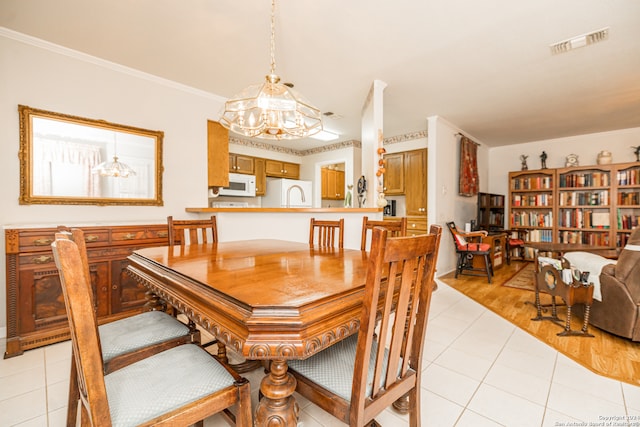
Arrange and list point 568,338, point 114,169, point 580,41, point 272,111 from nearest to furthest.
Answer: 1. point 272,111
2. point 568,338
3. point 580,41
4. point 114,169

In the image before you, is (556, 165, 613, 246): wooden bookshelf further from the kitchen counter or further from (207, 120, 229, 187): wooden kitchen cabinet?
(207, 120, 229, 187): wooden kitchen cabinet

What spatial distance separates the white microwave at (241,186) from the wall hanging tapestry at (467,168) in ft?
12.0

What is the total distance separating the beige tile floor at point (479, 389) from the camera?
135cm

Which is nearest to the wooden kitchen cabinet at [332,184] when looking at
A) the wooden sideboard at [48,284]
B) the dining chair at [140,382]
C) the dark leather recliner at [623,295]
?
the wooden sideboard at [48,284]

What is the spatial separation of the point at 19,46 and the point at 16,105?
484 mm

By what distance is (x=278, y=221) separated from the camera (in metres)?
3.28

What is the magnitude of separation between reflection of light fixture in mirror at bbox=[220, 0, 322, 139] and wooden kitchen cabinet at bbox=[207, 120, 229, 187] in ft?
4.70

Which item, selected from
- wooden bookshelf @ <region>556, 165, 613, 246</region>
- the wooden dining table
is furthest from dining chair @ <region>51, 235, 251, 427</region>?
wooden bookshelf @ <region>556, 165, 613, 246</region>

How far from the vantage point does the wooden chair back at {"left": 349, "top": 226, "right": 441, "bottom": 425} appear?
75 cm

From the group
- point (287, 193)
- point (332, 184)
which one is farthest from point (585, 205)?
point (287, 193)

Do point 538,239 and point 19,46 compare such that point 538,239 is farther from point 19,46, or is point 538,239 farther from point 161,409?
point 19,46

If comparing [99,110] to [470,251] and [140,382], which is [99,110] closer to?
[140,382]

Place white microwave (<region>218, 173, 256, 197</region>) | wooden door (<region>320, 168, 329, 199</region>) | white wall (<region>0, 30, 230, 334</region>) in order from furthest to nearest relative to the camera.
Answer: wooden door (<region>320, 168, 329, 199</region>), white microwave (<region>218, 173, 256, 197</region>), white wall (<region>0, 30, 230, 334</region>)

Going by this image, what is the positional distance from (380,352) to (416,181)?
442 cm
